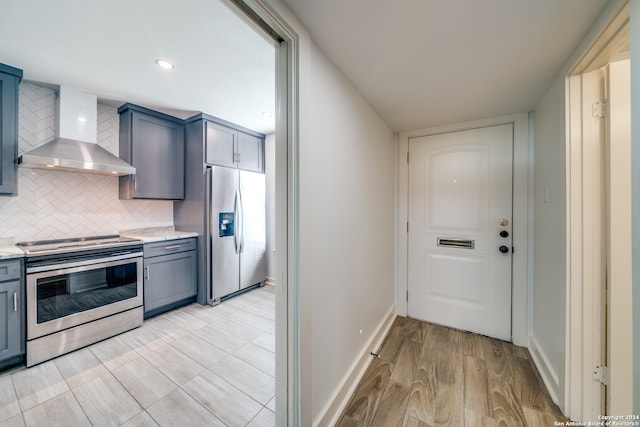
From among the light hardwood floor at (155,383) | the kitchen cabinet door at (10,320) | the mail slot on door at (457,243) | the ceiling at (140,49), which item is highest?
the ceiling at (140,49)

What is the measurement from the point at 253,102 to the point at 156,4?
1.27 m

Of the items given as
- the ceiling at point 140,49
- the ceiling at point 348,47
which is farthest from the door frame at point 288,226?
the ceiling at point 140,49

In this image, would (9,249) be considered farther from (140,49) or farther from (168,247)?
(140,49)

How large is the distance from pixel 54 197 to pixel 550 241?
4463 millimetres

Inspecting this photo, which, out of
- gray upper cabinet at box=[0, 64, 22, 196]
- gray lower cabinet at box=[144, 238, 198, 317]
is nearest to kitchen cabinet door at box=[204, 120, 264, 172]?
gray lower cabinet at box=[144, 238, 198, 317]

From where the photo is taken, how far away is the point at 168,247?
277 cm

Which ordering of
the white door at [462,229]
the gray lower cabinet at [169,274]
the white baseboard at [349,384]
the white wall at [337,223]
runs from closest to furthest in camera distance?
1. the white wall at [337,223]
2. the white baseboard at [349,384]
3. the white door at [462,229]
4. the gray lower cabinet at [169,274]

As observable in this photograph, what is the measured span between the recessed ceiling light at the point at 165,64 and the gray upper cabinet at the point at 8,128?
124 cm

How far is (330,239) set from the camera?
1.42 metres

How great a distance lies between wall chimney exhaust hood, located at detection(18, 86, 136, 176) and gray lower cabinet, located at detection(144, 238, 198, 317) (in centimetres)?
93

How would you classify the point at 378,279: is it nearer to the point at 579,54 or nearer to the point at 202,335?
the point at 202,335

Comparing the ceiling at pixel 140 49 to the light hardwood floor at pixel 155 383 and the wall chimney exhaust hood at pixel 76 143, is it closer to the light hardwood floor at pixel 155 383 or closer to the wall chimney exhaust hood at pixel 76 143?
the wall chimney exhaust hood at pixel 76 143

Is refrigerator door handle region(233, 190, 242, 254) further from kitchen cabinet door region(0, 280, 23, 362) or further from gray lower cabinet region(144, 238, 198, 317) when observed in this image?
kitchen cabinet door region(0, 280, 23, 362)

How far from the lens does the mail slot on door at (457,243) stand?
2384 millimetres
